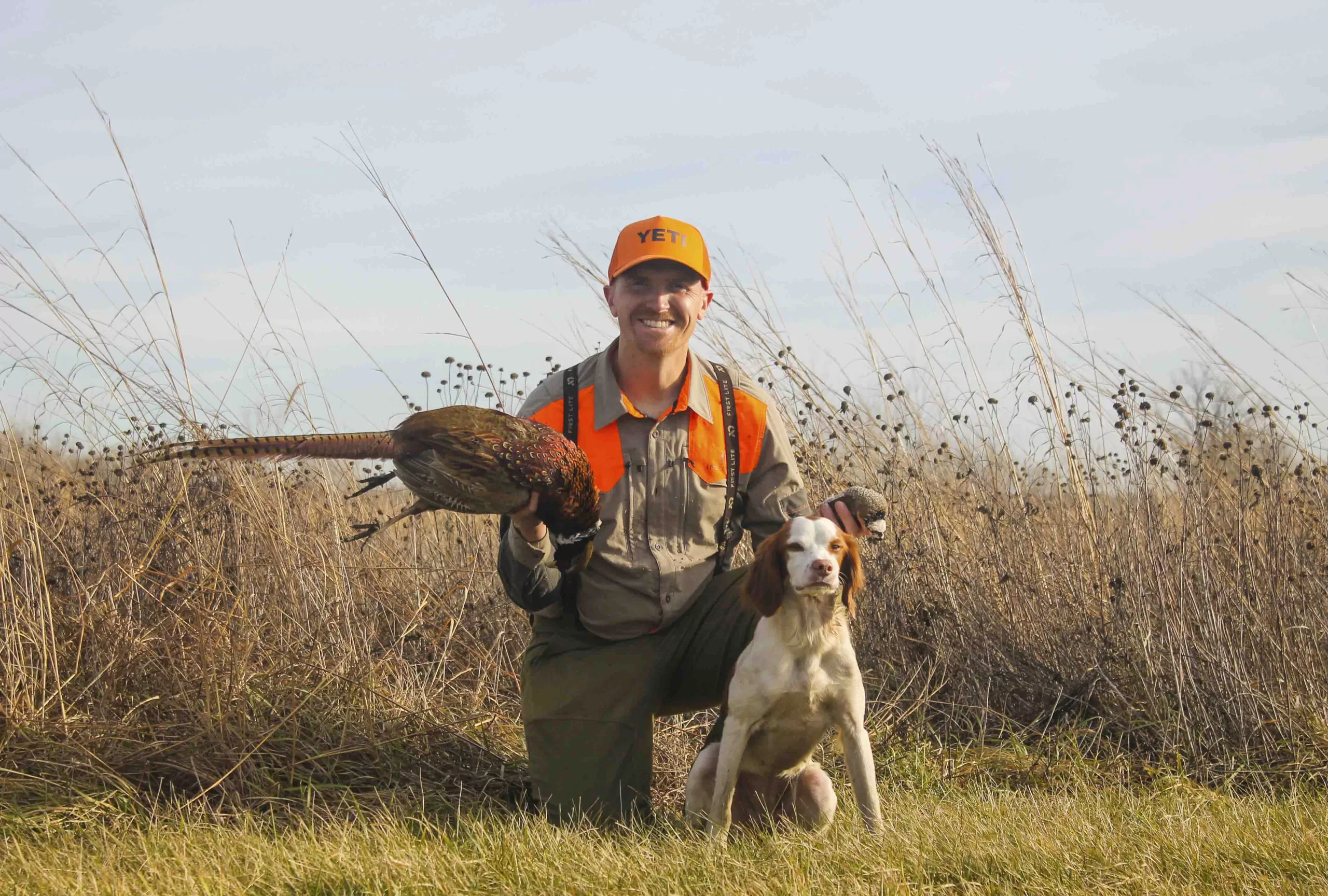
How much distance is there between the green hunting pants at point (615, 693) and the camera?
3.53 meters

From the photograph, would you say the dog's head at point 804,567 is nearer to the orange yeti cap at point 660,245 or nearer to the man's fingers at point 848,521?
the man's fingers at point 848,521

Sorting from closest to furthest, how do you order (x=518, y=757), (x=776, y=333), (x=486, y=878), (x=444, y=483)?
(x=486, y=878) → (x=444, y=483) → (x=518, y=757) → (x=776, y=333)

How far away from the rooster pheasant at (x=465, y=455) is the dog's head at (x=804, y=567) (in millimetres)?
539

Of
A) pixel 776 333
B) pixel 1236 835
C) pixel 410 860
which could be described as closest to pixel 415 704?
pixel 410 860

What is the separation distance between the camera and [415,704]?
4062 millimetres

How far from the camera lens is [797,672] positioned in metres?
3.09

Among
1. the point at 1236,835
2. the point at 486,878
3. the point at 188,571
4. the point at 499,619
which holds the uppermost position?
the point at 188,571

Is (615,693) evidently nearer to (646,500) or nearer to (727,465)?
(646,500)

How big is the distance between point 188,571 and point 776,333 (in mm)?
2507

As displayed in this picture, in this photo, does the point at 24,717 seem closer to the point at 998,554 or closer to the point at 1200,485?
the point at 998,554

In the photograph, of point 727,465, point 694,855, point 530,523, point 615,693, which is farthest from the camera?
point 727,465

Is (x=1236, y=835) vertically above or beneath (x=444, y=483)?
beneath

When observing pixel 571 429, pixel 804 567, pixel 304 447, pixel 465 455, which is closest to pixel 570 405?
pixel 571 429

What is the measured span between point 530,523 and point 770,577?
0.70 metres
